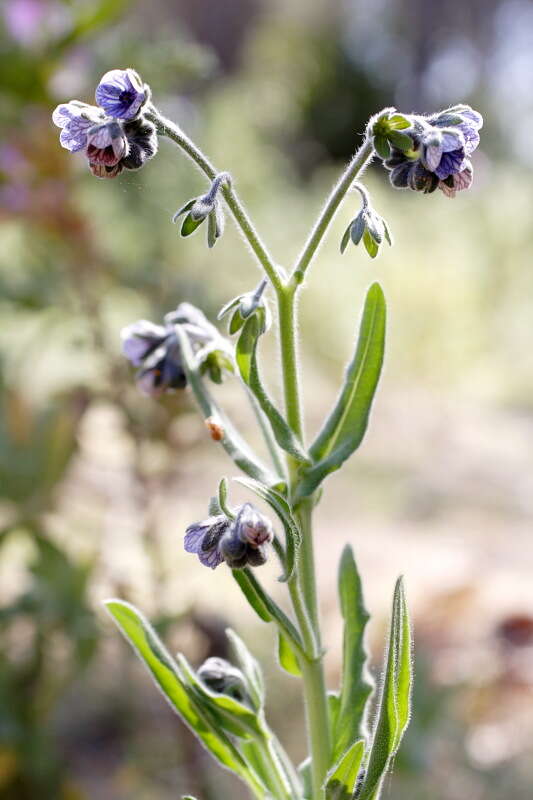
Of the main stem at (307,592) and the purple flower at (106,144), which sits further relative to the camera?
the main stem at (307,592)

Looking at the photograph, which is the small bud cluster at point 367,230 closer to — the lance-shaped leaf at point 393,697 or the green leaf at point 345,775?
the lance-shaped leaf at point 393,697

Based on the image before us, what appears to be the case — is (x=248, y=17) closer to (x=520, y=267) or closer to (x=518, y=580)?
(x=520, y=267)

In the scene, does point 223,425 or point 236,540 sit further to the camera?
point 223,425

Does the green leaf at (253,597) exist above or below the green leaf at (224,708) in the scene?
above

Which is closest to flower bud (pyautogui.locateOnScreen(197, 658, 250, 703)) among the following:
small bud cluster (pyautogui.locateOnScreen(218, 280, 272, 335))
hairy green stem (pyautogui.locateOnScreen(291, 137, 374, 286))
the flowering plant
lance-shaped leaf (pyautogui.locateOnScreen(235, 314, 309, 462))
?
the flowering plant

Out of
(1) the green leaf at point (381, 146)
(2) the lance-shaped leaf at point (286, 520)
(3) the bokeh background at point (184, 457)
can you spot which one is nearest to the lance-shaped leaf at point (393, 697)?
(2) the lance-shaped leaf at point (286, 520)

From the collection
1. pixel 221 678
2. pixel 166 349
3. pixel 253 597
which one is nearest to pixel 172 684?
pixel 221 678

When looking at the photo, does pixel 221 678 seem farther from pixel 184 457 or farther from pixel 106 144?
pixel 184 457
